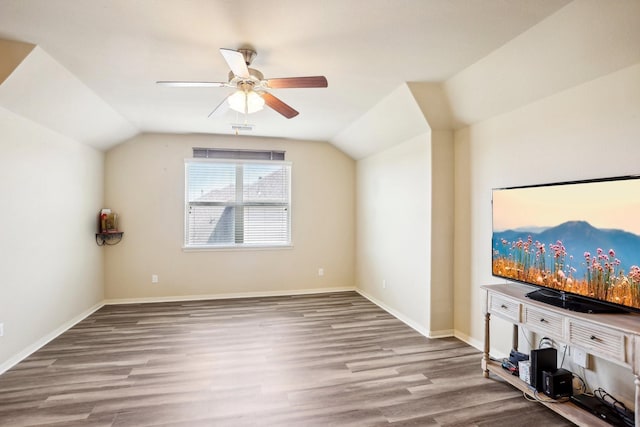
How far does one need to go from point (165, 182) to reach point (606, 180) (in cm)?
517

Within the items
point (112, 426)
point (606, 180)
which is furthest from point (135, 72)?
point (606, 180)

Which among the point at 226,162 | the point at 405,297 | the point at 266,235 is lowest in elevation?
the point at 405,297

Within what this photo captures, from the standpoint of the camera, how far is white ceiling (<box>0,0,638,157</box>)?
190 centimetres

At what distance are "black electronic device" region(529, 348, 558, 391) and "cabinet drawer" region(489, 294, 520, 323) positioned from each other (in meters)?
0.25

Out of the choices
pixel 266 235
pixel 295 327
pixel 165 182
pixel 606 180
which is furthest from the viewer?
pixel 266 235

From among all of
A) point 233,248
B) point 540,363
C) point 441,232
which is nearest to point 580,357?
point 540,363

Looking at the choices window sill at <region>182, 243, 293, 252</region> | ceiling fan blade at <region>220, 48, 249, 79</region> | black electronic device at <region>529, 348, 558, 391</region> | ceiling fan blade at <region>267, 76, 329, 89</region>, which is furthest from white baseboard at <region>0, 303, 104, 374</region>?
black electronic device at <region>529, 348, 558, 391</region>

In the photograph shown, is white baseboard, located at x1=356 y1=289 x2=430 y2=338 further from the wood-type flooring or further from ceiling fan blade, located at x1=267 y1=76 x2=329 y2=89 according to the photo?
ceiling fan blade, located at x1=267 y1=76 x2=329 y2=89

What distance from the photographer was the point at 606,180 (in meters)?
1.98

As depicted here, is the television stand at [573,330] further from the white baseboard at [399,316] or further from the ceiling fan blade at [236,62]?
the ceiling fan blade at [236,62]

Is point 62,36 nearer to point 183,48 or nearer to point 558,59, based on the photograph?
point 183,48

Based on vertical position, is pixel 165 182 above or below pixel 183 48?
below

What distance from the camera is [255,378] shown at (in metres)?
2.69

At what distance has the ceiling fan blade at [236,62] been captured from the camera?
6.12ft
